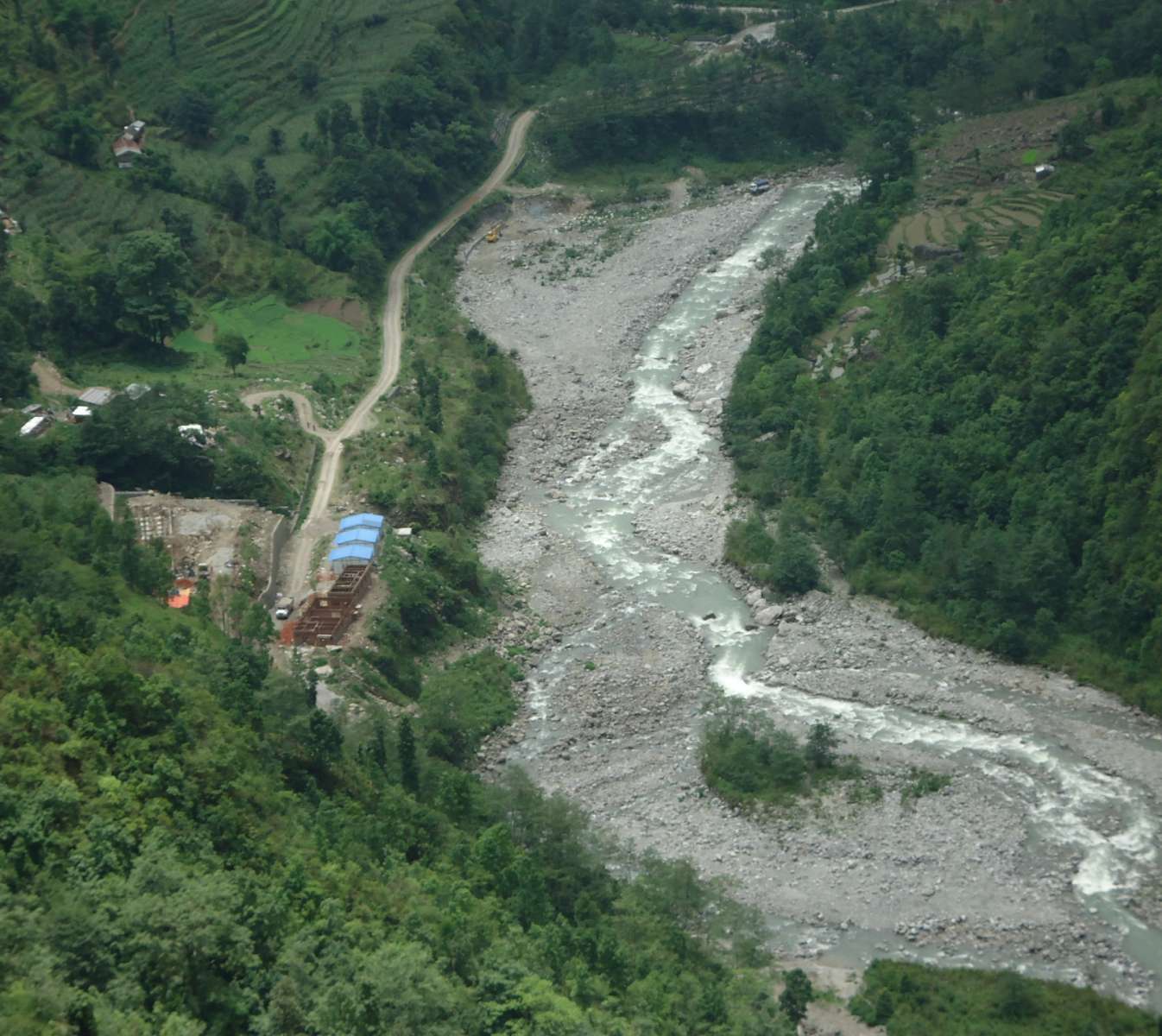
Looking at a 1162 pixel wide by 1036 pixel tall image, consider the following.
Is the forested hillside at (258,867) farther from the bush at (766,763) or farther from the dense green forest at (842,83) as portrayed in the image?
the dense green forest at (842,83)

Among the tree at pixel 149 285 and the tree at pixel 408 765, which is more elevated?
the tree at pixel 149 285

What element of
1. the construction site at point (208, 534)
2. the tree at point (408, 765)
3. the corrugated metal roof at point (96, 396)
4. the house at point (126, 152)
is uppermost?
the house at point (126, 152)

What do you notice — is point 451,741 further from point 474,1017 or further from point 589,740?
point 474,1017

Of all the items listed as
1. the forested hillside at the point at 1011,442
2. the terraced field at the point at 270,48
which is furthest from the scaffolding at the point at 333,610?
the terraced field at the point at 270,48

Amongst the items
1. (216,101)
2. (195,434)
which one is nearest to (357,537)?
(195,434)

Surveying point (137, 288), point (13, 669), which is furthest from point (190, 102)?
point (13, 669)

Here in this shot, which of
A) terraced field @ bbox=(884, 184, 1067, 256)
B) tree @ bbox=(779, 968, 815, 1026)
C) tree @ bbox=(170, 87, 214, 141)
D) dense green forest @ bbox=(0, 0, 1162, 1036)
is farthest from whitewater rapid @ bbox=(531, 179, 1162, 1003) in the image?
tree @ bbox=(170, 87, 214, 141)
